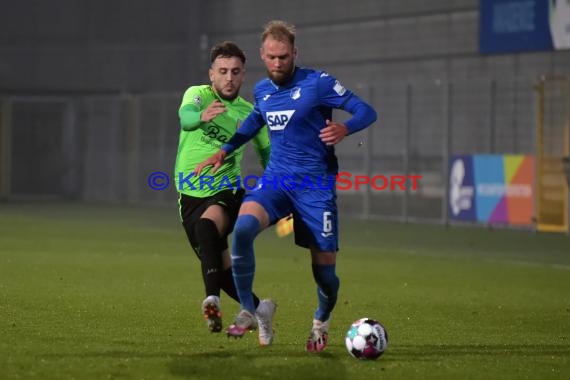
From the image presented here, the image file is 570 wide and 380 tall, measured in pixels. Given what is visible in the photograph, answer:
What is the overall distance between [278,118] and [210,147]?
4.01 feet

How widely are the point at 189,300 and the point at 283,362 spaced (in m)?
4.30

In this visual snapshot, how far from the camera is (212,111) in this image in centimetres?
959

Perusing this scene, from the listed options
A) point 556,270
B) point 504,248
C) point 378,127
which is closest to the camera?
point 556,270

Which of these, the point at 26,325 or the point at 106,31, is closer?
the point at 26,325

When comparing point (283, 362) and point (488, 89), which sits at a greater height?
point (488, 89)

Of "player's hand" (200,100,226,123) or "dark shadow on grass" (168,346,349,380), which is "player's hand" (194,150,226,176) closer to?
"player's hand" (200,100,226,123)

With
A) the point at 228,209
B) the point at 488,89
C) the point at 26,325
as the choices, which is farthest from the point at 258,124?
the point at 488,89

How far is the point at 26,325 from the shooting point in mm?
10422

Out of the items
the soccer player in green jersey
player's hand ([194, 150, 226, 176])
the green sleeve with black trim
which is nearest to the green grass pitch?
the soccer player in green jersey

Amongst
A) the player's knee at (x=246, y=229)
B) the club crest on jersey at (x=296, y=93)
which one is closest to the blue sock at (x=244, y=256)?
the player's knee at (x=246, y=229)

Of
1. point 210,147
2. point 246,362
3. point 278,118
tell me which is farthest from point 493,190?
point 246,362

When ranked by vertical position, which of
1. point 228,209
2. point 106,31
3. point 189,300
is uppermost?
point 106,31

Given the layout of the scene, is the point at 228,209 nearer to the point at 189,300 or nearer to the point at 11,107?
the point at 189,300

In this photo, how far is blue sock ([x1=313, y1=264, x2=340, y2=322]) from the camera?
9.22 meters
